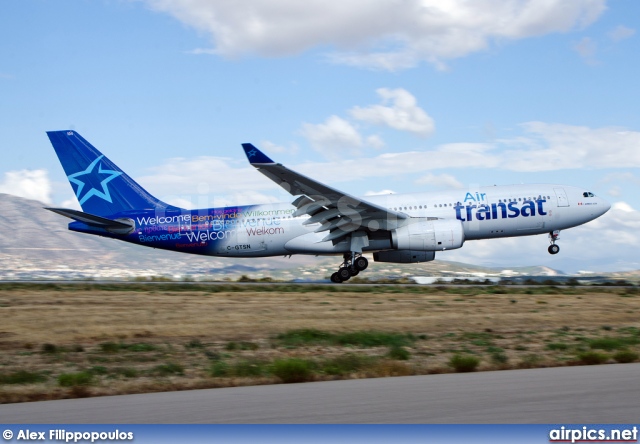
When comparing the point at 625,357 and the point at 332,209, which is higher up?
the point at 332,209

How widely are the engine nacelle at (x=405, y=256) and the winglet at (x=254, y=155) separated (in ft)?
28.9

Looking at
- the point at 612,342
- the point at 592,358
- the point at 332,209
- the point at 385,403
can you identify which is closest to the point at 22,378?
the point at 385,403

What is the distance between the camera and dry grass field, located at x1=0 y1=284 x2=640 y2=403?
13180mm

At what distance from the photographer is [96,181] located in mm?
36562

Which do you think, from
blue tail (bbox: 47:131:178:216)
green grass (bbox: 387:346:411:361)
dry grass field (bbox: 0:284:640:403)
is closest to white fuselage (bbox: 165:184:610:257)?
blue tail (bbox: 47:131:178:216)

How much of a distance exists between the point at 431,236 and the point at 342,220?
A: 12.9 ft

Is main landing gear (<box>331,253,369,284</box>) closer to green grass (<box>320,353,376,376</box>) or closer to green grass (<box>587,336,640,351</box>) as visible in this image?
green grass (<box>587,336,640,351</box>)

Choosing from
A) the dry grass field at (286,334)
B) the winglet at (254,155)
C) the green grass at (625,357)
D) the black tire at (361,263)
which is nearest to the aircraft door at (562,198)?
the dry grass field at (286,334)

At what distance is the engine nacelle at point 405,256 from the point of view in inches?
1341

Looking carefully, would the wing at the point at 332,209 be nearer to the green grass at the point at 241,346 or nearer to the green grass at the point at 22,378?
the green grass at the point at 241,346

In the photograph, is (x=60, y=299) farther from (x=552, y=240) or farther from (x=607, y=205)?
(x=607, y=205)

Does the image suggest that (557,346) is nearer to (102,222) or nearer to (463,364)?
(463,364)

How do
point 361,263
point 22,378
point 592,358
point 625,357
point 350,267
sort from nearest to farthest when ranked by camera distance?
point 22,378 → point 592,358 → point 625,357 → point 361,263 → point 350,267

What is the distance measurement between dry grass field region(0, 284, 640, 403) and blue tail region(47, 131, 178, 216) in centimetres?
608
